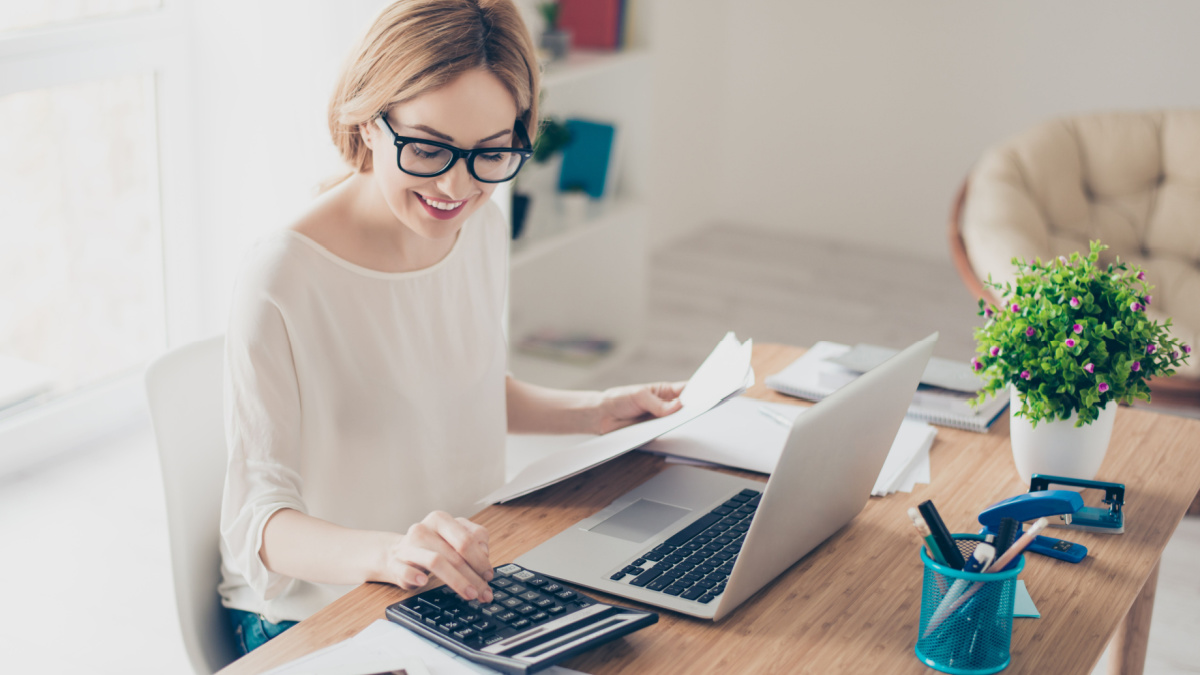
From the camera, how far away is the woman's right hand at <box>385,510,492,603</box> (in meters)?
0.98

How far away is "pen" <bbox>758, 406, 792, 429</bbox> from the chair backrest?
672 mm

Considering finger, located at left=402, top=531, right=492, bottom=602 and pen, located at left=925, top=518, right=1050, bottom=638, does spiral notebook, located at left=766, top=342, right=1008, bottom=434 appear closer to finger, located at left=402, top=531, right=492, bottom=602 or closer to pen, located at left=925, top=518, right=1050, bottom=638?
pen, located at left=925, top=518, right=1050, bottom=638

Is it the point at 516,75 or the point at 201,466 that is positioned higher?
the point at 516,75

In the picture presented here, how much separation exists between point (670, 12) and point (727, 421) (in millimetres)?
3312

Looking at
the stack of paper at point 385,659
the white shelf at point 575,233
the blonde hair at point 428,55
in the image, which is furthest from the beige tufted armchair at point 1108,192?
the stack of paper at point 385,659

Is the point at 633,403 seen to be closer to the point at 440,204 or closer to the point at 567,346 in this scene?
the point at 440,204

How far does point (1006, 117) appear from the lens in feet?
14.9

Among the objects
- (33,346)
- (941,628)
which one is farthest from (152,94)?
(941,628)

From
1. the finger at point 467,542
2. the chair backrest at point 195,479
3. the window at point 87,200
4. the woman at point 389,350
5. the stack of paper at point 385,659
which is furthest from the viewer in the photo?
the window at point 87,200

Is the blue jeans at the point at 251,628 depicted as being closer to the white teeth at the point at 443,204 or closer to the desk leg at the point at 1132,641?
the white teeth at the point at 443,204

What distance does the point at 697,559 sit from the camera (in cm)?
111

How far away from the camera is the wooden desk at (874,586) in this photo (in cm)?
96

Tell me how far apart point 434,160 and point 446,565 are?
0.43 meters

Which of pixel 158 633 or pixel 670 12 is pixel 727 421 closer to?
pixel 158 633
